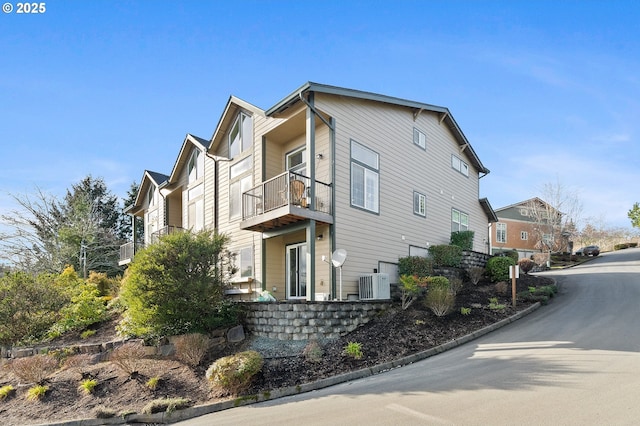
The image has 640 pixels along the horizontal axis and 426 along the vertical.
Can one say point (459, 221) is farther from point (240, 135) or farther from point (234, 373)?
point (234, 373)

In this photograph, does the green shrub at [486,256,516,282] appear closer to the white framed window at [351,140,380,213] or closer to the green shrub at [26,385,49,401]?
the white framed window at [351,140,380,213]

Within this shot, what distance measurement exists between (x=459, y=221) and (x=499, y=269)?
4089 millimetres

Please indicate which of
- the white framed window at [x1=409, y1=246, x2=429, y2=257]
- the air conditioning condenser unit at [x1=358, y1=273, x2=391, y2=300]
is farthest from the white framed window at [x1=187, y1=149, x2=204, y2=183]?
the air conditioning condenser unit at [x1=358, y1=273, x2=391, y2=300]

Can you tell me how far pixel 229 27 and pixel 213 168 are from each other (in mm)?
7605

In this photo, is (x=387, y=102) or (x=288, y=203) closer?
(x=288, y=203)

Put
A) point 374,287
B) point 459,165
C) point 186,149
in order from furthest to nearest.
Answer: point 459,165 < point 186,149 < point 374,287

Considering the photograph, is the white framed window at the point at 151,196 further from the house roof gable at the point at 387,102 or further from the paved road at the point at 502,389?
the paved road at the point at 502,389

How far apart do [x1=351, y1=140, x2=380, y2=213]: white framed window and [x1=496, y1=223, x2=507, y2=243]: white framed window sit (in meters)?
29.0

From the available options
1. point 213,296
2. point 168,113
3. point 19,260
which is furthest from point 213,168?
point 19,260

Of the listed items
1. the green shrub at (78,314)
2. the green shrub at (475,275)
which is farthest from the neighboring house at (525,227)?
the green shrub at (78,314)

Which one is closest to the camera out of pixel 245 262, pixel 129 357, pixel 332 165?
pixel 129 357

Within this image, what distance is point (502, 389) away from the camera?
6.80 meters

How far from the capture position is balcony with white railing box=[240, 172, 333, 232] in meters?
12.3

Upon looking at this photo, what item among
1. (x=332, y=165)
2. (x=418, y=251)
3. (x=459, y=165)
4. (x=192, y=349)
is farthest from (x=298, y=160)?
(x=459, y=165)
